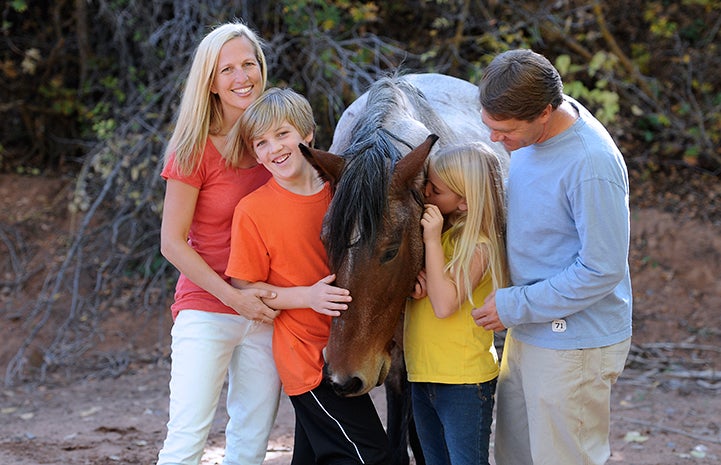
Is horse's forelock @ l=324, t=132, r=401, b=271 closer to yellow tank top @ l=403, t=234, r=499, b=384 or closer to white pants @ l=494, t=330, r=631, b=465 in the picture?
yellow tank top @ l=403, t=234, r=499, b=384

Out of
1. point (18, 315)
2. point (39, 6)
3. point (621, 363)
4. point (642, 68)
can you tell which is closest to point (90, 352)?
point (18, 315)

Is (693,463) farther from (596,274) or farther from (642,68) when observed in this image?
(642,68)

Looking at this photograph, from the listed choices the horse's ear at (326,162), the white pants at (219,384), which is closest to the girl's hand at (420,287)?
the horse's ear at (326,162)

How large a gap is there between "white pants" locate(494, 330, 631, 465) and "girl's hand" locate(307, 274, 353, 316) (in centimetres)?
62

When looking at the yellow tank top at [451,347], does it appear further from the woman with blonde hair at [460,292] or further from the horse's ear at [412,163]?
the horse's ear at [412,163]

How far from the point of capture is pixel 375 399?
16.4 ft

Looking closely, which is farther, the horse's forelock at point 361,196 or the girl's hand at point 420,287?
the girl's hand at point 420,287

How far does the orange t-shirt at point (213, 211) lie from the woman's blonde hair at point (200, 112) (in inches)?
1.6

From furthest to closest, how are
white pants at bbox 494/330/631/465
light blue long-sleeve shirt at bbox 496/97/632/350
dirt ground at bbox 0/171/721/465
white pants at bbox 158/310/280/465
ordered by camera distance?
dirt ground at bbox 0/171/721/465 → white pants at bbox 158/310/280/465 → white pants at bbox 494/330/631/465 → light blue long-sleeve shirt at bbox 496/97/632/350

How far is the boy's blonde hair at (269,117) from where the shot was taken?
2658 millimetres

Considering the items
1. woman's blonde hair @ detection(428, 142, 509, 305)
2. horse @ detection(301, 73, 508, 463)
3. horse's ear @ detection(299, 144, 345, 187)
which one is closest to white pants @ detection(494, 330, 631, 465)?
woman's blonde hair @ detection(428, 142, 509, 305)

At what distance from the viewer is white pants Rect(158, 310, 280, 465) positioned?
2695mm

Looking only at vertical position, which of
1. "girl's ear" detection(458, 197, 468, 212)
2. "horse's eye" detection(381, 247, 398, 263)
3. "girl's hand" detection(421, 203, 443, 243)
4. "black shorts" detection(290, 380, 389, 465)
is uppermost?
"girl's ear" detection(458, 197, 468, 212)

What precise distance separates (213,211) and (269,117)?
0.42 metres
